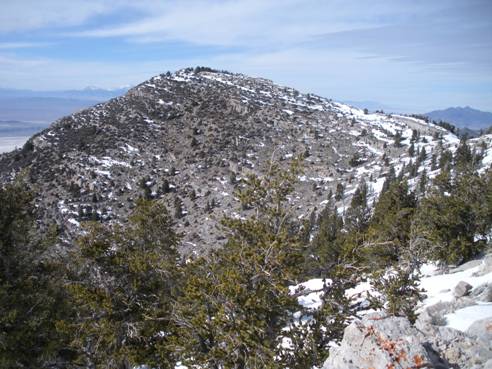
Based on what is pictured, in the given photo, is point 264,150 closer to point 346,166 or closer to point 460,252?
point 346,166

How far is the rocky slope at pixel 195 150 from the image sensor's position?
10075cm

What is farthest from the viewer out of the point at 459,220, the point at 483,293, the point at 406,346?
the point at 459,220

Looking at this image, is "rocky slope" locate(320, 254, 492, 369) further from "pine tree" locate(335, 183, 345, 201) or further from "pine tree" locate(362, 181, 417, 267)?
"pine tree" locate(335, 183, 345, 201)

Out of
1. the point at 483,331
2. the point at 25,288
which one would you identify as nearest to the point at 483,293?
the point at 483,331

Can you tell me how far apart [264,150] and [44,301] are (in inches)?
4669

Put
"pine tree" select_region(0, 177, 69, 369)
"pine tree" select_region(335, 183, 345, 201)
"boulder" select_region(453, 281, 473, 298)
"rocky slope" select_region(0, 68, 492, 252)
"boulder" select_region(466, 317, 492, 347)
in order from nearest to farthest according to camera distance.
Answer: "boulder" select_region(466, 317, 492, 347)
"pine tree" select_region(0, 177, 69, 369)
"boulder" select_region(453, 281, 473, 298)
"pine tree" select_region(335, 183, 345, 201)
"rocky slope" select_region(0, 68, 492, 252)

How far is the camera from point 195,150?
133 m

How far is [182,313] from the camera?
9.88 metres

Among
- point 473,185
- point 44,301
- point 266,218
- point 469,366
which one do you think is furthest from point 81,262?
point 473,185

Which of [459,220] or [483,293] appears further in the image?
[459,220]

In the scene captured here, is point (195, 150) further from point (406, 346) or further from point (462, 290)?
point (406, 346)

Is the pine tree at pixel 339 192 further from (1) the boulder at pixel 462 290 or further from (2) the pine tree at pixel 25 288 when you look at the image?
(2) the pine tree at pixel 25 288

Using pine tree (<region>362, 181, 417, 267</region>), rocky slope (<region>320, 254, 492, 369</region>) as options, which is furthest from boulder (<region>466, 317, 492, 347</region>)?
pine tree (<region>362, 181, 417, 267</region>)

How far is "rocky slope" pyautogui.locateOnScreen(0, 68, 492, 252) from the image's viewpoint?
101 meters
